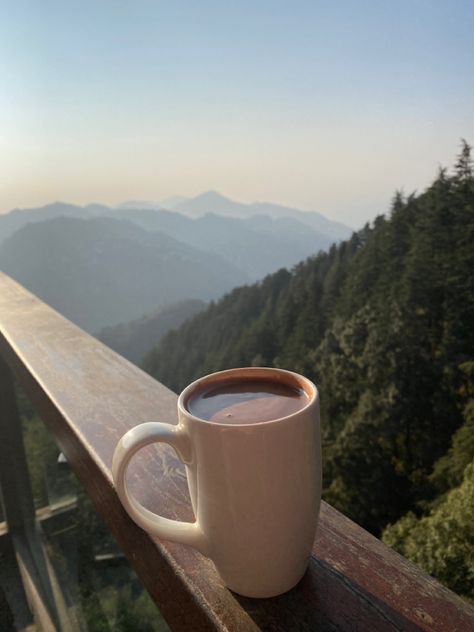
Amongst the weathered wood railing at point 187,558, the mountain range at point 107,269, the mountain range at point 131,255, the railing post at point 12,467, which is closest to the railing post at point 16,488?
the railing post at point 12,467

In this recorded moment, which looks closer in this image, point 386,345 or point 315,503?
point 315,503

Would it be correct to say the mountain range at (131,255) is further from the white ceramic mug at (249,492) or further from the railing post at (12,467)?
the white ceramic mug at (249,492)

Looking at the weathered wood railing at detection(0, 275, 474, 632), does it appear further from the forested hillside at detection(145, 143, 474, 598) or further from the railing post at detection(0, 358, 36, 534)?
the forested hillside at detection(145, 143, 474, 598)

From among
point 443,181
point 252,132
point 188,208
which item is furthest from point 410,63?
point 188,208

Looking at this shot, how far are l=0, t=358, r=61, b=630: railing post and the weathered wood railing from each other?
34 cm

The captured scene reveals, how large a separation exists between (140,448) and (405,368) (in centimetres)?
1576

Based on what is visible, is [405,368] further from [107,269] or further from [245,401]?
[107,269]

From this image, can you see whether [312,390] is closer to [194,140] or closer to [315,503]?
[315,503]

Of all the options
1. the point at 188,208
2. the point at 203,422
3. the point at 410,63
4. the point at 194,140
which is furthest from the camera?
the point at 188,208

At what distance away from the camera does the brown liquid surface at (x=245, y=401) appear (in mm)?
403

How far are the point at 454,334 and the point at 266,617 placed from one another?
13.6 m

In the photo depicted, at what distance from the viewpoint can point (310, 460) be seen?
1.27 ft

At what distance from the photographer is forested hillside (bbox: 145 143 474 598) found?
37.9 feet

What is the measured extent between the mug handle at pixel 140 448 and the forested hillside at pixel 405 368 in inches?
331
